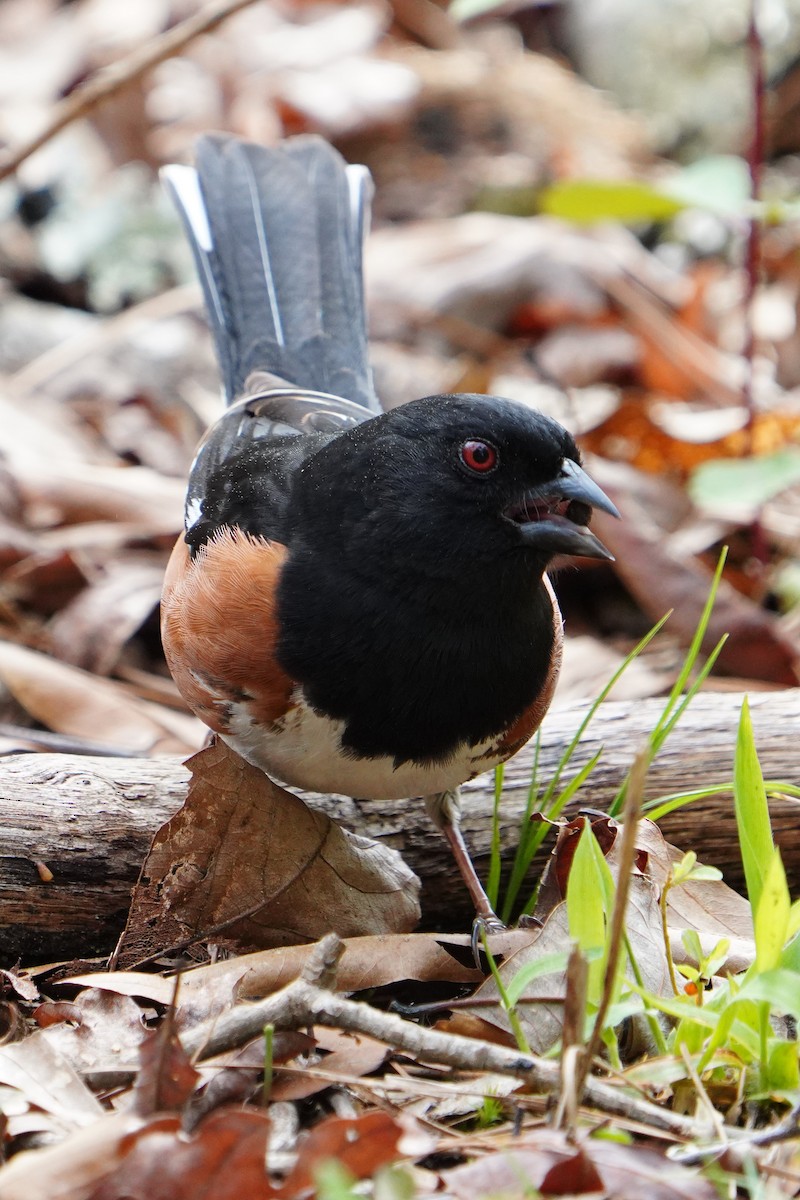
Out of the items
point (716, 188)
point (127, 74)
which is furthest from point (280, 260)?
point (716, 188)

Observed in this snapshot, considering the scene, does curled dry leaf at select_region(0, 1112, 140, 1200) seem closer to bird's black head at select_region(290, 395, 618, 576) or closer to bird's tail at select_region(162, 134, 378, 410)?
bird's black head at select_region(290, 395, 618, 576)

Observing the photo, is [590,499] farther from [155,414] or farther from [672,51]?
[672,51]

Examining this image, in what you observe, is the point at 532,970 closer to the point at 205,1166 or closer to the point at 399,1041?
the point at 399,1041

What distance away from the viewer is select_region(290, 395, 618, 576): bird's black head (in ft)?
7.21

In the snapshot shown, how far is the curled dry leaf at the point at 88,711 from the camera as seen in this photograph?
120 inches

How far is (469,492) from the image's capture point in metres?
2.22

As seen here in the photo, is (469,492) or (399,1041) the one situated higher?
(469,492)

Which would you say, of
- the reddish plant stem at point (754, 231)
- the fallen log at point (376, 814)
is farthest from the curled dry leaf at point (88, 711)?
the reddish plant stem at point (754, 231)

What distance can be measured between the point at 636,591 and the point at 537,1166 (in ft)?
7.70

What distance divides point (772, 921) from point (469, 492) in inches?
32.7

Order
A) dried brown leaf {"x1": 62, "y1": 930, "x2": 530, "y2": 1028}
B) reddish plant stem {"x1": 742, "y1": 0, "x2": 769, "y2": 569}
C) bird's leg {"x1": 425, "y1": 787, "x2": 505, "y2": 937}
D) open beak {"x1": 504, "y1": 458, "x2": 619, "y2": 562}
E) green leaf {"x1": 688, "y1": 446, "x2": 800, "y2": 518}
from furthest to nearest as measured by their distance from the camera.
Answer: reddish plant stem {"x1": 742, "y1": 0, "x2": 769, "y2": 569}
green leaf {"x1": 688, "y1": 446, "x2": 800, "y2": 518}
bird's leg {"x1": 425, "y1": 787, "x2": 505, "y2": 937}
open beak {"x1": 504, "y1": 458, "x2": 619, "y2": 562}
dried brown leaf {"x1": 62, "y1": 930, "x2": 530, "y2": 1028}

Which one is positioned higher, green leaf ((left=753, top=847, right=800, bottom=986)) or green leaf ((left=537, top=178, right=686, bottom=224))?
green leaf ((left=537, top=178, right=686, bottom=224))

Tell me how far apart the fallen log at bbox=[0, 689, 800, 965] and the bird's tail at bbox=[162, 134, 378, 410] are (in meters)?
1.19

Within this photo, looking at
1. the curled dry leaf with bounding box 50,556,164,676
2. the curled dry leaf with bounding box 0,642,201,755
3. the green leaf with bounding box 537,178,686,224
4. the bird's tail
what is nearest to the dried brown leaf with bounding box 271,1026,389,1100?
the curled dry leaf with bounding box 0,642,201,755
